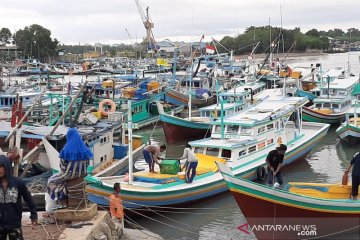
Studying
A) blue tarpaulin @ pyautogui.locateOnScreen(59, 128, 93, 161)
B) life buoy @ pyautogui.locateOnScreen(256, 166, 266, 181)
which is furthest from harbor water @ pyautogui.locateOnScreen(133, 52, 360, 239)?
blue tarpaulin @ pyautogui.locateOnScreen(59, 128, 93, 161)

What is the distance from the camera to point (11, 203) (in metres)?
7.53

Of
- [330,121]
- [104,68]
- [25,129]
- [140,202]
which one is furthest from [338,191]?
[104,68]

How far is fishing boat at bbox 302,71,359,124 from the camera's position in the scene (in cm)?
2995

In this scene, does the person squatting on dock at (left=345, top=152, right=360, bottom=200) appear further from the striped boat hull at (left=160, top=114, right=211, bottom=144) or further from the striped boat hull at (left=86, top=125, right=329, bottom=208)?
the striped boat hull at (left=160, top=114, right=211, bottom=144)

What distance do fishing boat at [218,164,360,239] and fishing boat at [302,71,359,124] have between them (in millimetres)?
16880

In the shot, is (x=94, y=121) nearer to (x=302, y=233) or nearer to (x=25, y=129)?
(x=25, y=129)

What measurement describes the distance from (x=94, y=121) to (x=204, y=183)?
533 cm

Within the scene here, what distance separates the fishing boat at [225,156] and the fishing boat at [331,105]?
6.08m

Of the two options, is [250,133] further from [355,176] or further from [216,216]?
[355,176]

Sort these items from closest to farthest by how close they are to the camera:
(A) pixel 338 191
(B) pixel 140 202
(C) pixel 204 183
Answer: (A) pixel 338 191
(B) pixel 140 202
(C) pixel 204 183

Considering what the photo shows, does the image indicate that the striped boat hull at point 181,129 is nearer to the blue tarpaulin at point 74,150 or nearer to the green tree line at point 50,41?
the blue tarpaulin at point 74,150

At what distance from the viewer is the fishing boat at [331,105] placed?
29953 mm

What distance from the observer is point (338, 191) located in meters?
13.6

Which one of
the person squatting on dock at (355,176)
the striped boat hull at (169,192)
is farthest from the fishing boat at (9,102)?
the person squatting on dock at (355,176)
